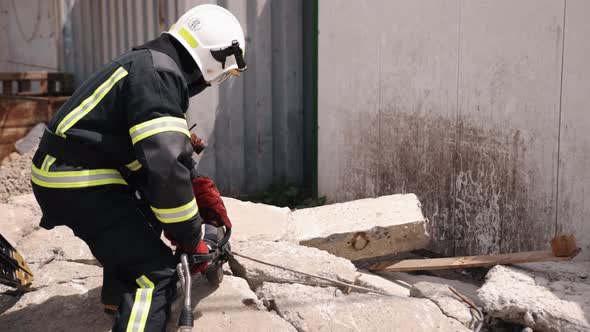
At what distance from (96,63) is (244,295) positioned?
212 inches

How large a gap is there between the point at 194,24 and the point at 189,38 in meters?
0.07

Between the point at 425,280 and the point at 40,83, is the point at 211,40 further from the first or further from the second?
the point at 40,83

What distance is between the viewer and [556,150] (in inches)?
176

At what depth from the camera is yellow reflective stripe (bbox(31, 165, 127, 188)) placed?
3270 mm

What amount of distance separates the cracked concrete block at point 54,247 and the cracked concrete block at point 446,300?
1884 millimetres

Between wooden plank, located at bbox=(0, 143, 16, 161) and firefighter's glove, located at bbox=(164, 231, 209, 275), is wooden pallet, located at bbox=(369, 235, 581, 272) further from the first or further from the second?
wooden plank, located at bbox=(0, 143, 16, 161)

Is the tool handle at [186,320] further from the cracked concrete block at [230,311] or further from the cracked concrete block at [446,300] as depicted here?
the cracked concrete block at [446,300]

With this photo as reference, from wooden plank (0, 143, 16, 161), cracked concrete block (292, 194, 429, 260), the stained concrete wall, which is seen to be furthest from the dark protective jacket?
wooden plank (0, 143, 16, 161)

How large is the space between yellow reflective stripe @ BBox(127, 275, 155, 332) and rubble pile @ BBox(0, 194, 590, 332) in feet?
0.55

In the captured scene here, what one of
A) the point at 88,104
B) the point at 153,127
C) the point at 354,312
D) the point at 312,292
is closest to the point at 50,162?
the point at 88,104

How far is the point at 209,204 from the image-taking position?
Answer: 12.4 ft

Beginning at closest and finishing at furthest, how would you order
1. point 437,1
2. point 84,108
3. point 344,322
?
point 84,108, point 344,322, point 437,1

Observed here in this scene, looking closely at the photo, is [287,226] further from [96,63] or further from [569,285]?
[96,63]

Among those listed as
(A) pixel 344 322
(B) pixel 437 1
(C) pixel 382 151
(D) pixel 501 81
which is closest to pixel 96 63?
(C) pixel 382 151
